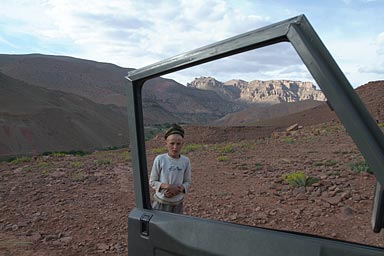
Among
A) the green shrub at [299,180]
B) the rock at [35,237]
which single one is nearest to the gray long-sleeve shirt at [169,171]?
the green shrub at [299,180]

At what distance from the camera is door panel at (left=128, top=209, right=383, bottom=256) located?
1253 mm

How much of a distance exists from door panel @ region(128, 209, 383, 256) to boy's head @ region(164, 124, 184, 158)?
0.88 meters

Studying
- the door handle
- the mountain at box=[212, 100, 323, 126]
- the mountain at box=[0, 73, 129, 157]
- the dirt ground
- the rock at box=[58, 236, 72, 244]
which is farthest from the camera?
the mountain at box=[0, 73, 129, 157]

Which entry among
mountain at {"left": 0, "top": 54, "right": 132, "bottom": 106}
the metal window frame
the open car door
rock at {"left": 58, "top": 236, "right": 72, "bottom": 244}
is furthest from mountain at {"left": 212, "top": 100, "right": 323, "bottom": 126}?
mountain at {"left": 0, "top": 54, "right": 132, "bottom": 106}

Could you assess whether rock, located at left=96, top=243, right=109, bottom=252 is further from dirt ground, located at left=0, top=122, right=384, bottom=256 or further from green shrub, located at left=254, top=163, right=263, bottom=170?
green shrub, located at left=254, top=163, right=263, bottom=170

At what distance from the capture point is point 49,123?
3916 centimetres

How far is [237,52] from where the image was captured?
1.48 metres

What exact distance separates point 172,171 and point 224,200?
6.41 ft

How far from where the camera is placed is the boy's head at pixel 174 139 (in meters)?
2.72

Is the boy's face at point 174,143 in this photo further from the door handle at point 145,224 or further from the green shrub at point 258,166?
the green shrub at point 258,166

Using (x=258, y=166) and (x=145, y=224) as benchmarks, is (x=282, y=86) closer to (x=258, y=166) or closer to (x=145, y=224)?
(x=145, y=224)

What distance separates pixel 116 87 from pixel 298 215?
85984mm

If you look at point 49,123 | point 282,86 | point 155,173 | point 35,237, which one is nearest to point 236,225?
point 155,173

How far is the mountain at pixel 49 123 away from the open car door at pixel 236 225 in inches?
1254
